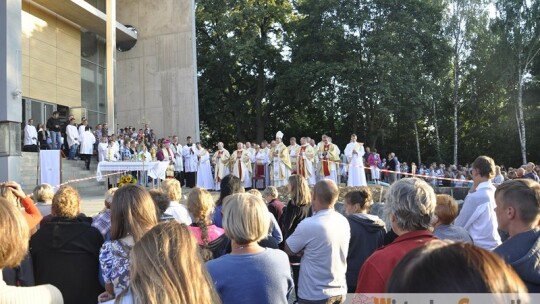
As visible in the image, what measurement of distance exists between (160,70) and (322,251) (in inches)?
982

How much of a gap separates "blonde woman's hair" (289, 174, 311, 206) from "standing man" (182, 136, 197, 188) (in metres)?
16.0

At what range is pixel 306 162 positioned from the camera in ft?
58.0

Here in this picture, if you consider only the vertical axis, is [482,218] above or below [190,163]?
below

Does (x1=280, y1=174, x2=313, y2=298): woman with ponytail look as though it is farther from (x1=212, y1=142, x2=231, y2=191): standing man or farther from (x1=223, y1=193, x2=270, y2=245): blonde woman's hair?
(x1=212, y1=142, x2=231, y2=191): standing man

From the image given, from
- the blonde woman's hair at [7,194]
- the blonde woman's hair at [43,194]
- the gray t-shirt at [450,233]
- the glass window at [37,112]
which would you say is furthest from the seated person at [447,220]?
the glass window at [37,112]

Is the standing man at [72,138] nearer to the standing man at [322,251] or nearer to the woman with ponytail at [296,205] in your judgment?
the woman with ponytail at [296,205]

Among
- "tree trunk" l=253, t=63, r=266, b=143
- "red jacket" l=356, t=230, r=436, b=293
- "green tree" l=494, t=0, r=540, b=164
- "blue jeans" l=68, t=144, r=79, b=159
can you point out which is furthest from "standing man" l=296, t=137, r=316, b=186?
"green tree" l=494, t=0, r=540, b=164

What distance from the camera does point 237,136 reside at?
34.5 meters

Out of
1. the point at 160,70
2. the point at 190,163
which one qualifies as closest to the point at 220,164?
the point at 190,163

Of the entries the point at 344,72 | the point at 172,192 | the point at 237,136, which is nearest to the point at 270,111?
the point at 237,136

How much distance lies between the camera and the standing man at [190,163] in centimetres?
2077

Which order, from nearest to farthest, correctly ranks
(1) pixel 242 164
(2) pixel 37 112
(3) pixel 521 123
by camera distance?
(1) pixel 242 164 < (2) pixel 37 112 < (3) pixel 521 123

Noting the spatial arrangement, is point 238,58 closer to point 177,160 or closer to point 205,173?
point 177,160

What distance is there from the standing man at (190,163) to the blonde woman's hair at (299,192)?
15963 millimetres
